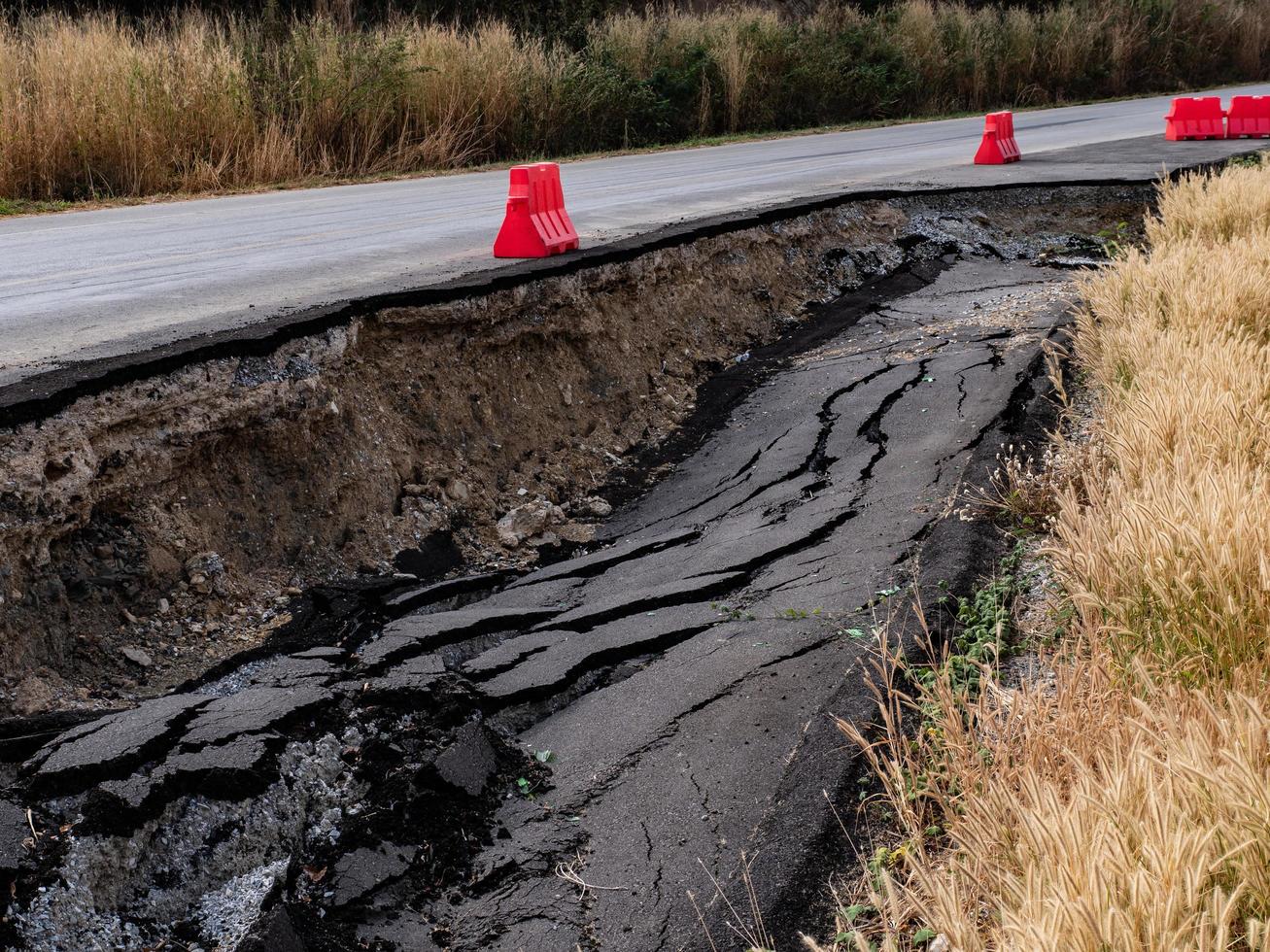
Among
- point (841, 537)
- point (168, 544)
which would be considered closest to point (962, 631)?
point (841, 537)

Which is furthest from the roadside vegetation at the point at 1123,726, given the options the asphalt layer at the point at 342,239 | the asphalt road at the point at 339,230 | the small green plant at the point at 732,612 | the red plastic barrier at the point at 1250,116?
the red plastic barrier at the point at 1250,116

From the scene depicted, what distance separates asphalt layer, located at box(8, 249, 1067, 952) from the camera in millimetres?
2521

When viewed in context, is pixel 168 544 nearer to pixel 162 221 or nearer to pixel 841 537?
pixel 841 537

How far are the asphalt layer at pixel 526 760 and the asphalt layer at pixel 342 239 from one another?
55.9 inches

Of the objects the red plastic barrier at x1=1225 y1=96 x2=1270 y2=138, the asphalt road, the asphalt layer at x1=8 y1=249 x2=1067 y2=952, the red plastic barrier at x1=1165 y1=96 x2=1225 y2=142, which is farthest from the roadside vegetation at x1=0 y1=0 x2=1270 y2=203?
the asphalt layer at x1=8 y1=249 x2=1067 y2=952

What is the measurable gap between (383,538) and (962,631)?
230cm

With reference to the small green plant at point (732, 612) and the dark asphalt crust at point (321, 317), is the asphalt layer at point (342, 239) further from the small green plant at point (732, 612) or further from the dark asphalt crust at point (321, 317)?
the small green plant at point (732, 612)

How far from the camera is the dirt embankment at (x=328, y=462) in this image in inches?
139

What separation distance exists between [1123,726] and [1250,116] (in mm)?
12486

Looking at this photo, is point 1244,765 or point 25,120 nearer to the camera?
point 1244,765

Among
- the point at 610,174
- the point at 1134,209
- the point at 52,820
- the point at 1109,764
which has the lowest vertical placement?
the point at 52,820

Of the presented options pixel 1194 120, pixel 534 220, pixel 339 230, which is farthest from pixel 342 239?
pixel 1194 120

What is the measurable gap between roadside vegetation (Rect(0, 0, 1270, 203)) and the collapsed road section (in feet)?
21.4

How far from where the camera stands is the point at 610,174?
1114cm
